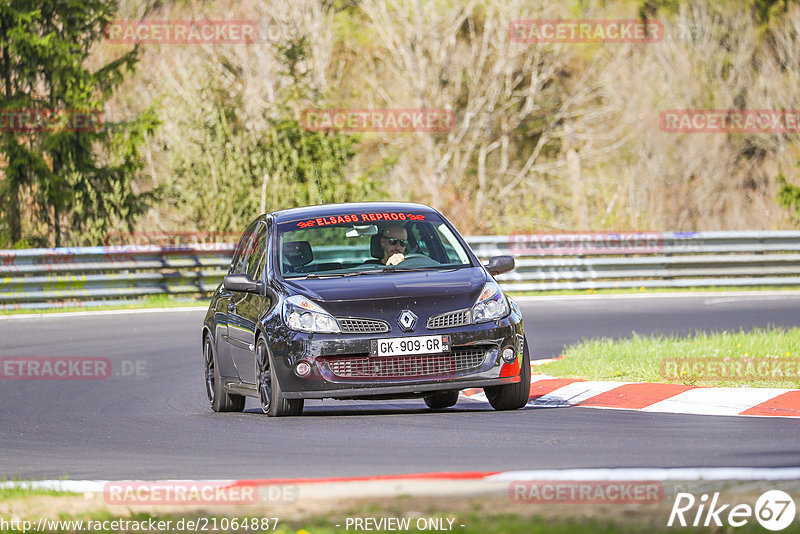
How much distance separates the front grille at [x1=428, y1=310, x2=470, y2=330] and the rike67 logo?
13.8 ft

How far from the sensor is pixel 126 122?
91.4 ft

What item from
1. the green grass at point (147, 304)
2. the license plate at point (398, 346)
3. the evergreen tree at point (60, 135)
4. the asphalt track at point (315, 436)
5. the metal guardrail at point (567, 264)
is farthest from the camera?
the evergreen tree at point (60, 135)

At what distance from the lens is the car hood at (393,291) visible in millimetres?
9625

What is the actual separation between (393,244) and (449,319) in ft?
4.32

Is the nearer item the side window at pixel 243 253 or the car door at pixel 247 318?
the car door at pixel 247 318

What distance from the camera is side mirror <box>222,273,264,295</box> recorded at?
1053 centimetres

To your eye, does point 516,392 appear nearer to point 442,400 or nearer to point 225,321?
point 442,400

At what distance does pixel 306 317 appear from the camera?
9.69 m

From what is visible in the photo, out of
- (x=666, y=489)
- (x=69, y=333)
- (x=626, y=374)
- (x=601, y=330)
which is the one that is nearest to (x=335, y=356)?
(x=626, y=374)

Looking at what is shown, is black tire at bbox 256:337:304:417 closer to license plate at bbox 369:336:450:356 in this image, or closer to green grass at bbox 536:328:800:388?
license plate at bbox 369:336:450:356

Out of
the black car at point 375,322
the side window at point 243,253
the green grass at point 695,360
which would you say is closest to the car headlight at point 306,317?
the black car at point 375,322

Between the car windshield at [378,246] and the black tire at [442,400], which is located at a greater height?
the car windshield at [378,246]

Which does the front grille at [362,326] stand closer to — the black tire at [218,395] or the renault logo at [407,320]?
the renault logo at [407,320]

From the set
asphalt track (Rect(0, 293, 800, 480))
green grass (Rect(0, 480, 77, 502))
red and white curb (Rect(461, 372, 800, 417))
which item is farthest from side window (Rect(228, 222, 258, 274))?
green grass (Rect(0, 480, 77, 502))
